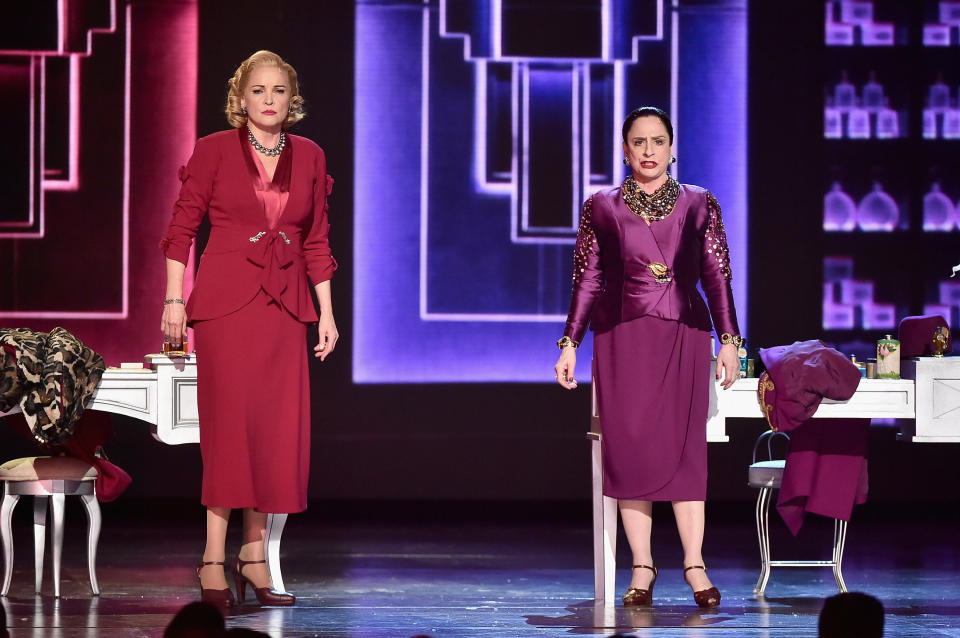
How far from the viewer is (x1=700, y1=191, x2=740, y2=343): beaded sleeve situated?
3.87m

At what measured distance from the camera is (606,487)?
3885 mm

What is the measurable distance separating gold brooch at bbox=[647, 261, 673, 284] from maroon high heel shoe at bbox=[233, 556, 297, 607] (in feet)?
4.78

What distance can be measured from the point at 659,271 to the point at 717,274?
20 centimetres

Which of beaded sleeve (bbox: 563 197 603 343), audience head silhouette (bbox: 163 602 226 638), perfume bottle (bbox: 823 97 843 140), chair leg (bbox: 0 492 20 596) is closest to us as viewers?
audience head silhouette (bbox: 163 602 226 638)

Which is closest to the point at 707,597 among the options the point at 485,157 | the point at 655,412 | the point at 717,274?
the point at 655,412

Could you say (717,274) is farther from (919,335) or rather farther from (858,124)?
(858,124)

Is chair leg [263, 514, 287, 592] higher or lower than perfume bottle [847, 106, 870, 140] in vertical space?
A: lower

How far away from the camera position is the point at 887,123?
6805 mm

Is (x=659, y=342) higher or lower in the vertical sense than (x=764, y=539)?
higher

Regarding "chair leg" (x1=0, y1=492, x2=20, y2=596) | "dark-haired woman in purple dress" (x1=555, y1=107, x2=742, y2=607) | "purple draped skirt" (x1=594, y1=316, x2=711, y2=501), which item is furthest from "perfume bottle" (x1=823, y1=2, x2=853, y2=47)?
"chair leg" (x1=0, y1=492, x2=20, y2=596)

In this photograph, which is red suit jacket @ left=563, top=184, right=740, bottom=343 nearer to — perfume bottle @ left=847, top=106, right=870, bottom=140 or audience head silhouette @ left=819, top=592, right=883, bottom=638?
audience head silhouette @ left=819, top=592, right=883, bottom=638

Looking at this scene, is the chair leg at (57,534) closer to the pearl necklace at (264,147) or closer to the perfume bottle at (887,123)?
the pearl necklace at (264,147)

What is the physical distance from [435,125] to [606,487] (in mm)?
3221

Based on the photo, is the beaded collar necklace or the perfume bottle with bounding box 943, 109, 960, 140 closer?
the beaded collar necklace
